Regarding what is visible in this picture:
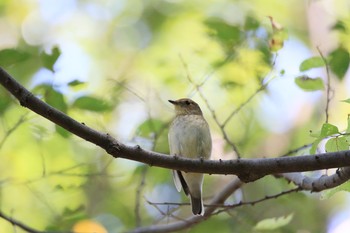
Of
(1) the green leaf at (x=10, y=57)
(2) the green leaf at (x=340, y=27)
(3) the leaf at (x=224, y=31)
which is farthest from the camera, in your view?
(3) the leaf at (x=224, y=31)

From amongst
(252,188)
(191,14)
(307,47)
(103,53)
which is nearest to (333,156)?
(252,188)

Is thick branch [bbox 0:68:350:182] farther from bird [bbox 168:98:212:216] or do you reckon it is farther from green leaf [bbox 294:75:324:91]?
bird [bbox 168:98:212:216]

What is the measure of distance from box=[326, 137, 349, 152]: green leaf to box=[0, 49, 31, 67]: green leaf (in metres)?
1.86

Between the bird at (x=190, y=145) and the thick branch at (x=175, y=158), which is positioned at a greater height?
the thick branch at (x=175, y=158)

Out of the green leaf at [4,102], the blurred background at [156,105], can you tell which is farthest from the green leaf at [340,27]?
the green leaf at [4,102]

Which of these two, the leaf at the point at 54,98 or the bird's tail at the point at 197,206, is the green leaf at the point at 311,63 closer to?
the bird's tail at the point at 197,206

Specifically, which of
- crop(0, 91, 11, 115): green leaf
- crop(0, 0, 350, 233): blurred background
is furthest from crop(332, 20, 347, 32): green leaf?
crop(0, 91, 11, 115): green leaf

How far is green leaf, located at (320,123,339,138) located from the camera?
9.14 feet

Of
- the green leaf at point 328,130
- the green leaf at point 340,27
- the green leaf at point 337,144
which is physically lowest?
the green leaf at point 337,144

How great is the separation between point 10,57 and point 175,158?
1.24 meters

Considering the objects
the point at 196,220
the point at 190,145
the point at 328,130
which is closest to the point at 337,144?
the point at 328,130

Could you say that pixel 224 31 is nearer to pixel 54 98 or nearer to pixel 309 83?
pixel 309 83

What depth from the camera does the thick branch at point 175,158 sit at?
272 cm

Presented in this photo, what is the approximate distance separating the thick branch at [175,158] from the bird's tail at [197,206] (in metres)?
1.49
